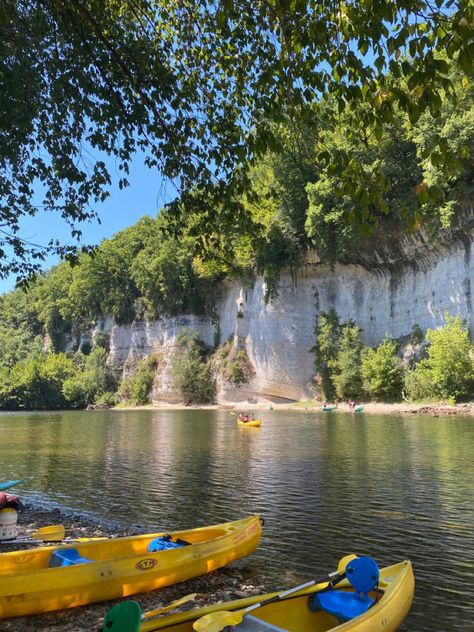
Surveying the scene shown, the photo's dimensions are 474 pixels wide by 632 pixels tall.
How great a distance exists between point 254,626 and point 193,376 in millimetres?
61398

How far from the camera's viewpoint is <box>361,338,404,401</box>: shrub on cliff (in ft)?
155

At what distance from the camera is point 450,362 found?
40.0 meters

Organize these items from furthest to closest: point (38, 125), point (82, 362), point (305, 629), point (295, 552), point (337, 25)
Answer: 1. point (82, 362)
2. point (295, 552)
3. point (38, 125)
4. point (305, 629)
5. point (337, 25)

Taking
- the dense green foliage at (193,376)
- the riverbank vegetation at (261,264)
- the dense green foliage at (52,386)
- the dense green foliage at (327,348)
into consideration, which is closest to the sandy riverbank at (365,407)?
the dense green foliage at (193,376)

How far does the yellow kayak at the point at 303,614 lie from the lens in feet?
15.8

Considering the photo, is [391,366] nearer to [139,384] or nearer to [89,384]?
[139,384]

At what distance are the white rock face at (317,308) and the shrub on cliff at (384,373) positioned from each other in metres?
3.96

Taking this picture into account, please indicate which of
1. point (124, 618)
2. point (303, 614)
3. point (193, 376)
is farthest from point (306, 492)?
point (193, 376)

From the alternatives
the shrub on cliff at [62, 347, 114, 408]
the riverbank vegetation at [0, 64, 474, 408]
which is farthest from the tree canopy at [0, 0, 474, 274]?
the shrub on cliff at [62, 347, 114, 408]

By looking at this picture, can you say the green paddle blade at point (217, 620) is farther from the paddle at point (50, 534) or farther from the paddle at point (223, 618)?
the paddle at point (50, 534)

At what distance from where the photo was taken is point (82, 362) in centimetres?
8625

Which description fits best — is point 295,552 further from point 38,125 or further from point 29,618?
point 38,125

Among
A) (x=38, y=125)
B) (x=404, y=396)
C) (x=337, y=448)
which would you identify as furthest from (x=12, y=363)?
(x=38, y=125)

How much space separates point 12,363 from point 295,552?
96.3 metres
